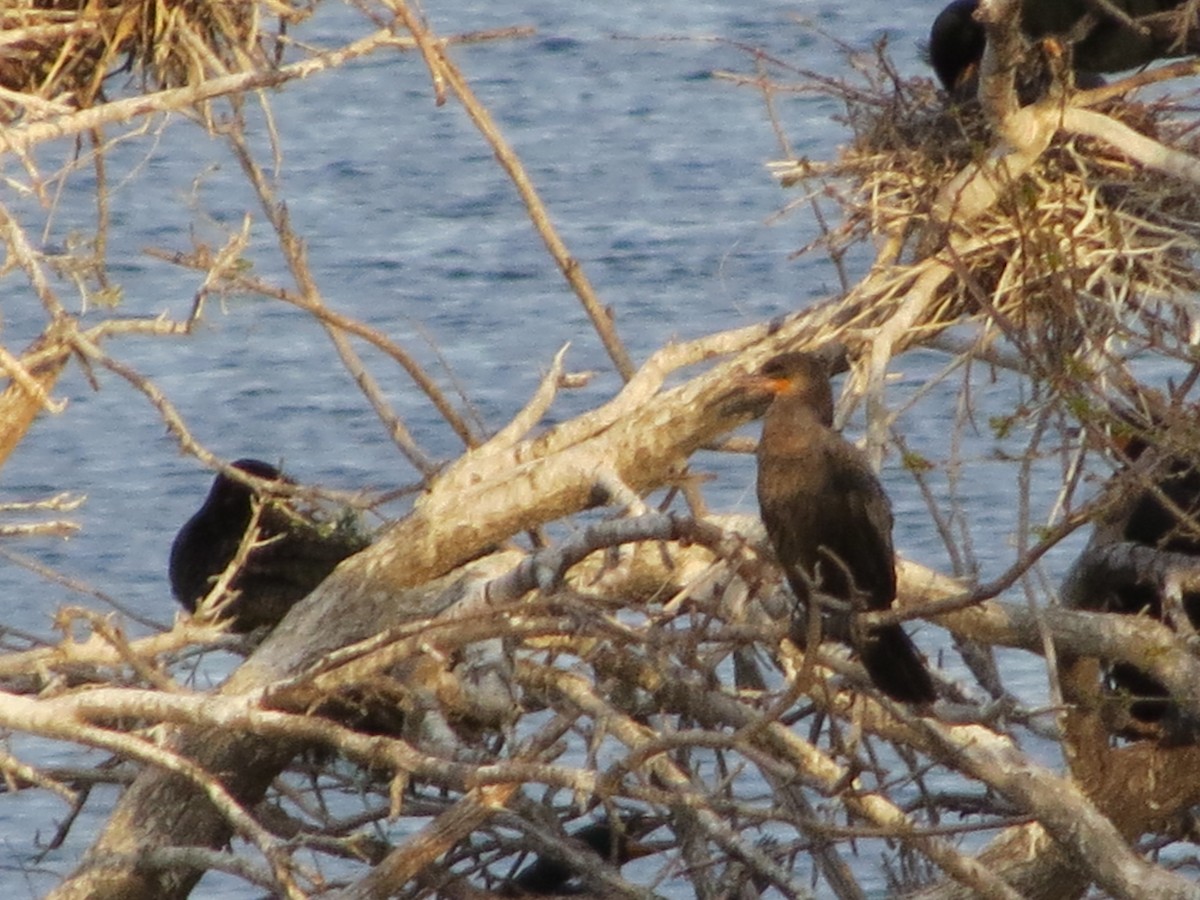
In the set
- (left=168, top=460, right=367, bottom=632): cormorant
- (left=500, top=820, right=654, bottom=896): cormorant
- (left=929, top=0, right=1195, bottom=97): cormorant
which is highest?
(left=929, top=0, right=1195, bottom=97): cormorant

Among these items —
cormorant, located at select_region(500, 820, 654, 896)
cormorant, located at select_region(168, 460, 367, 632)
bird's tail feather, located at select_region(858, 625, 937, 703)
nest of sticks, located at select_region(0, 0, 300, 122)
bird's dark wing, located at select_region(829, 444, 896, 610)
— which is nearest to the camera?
bird's tail feather, located at select_region(858, 625, 937, 703)

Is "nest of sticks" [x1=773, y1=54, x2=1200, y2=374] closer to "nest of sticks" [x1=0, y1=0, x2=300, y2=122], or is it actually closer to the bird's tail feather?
the bird's tail feather

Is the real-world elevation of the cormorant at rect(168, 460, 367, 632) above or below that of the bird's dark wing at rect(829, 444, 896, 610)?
below

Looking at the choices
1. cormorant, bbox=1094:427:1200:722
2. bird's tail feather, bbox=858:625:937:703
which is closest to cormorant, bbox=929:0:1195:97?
cormorant, bbox=1094:427:1200:722

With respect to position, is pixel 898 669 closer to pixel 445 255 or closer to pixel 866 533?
pixel 866 533

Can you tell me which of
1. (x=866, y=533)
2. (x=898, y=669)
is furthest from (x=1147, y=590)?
(x=898, y=669)

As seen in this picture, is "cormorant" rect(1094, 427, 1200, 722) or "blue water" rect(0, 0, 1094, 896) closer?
"cormorant" rect(1094, 427, 1200, 722)

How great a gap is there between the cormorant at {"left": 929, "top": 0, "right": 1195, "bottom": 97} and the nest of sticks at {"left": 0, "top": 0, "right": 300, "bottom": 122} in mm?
1645

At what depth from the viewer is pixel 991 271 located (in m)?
5.30

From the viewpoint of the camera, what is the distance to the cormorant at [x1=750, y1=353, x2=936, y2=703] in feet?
15.5

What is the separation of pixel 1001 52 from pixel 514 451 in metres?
1.36

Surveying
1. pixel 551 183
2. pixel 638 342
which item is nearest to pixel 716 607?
pixel 638 342

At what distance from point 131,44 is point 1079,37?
2.07 metres

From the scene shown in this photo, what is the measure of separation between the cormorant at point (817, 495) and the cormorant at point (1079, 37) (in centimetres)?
95
